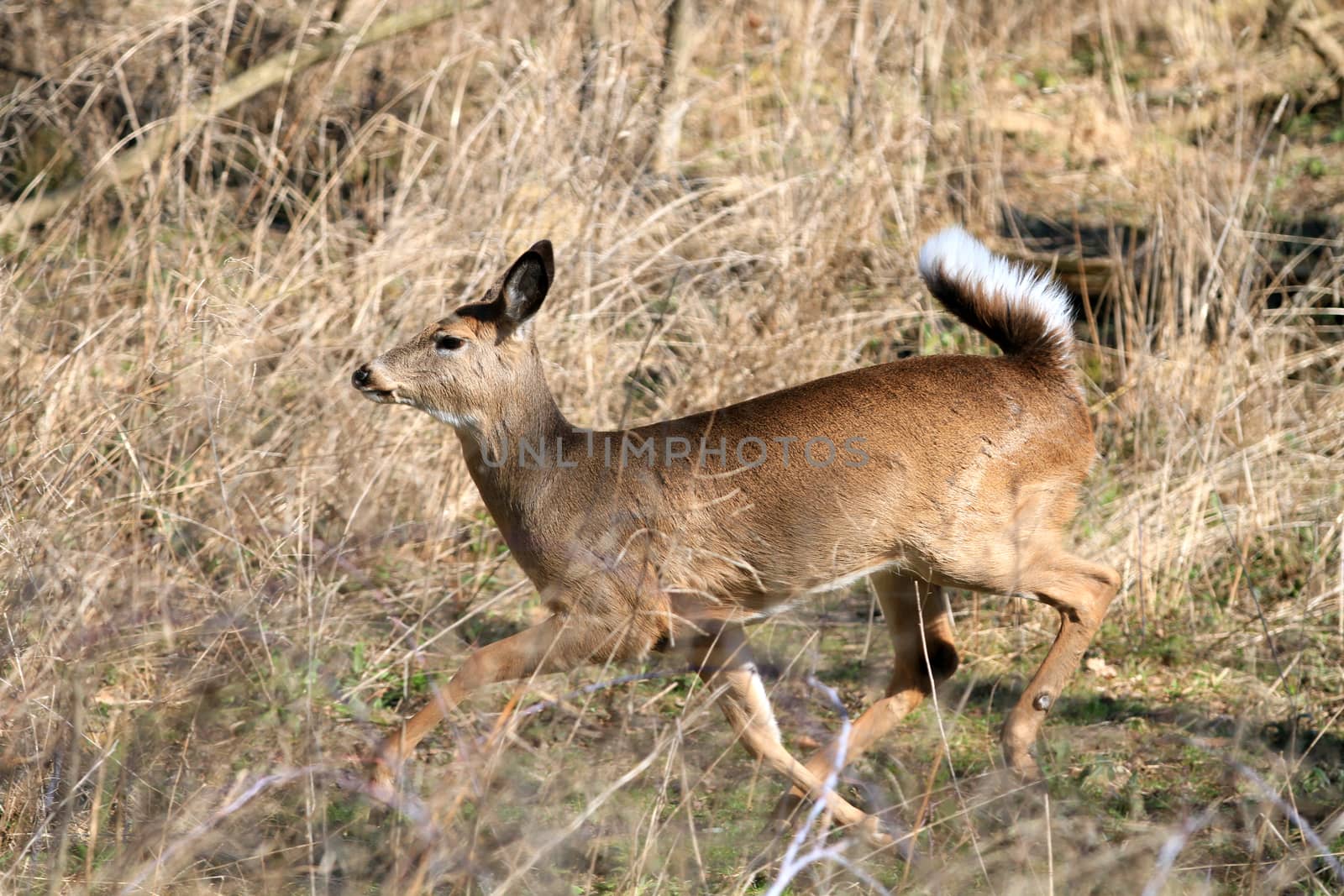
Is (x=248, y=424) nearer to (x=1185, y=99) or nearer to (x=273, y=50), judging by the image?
(x=273, y=50)

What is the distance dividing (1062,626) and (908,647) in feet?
1.62

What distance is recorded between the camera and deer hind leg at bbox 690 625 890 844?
3.92 m

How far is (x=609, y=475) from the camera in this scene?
13.4 feet

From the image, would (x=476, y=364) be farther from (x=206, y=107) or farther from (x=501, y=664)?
(x=206, y=107)

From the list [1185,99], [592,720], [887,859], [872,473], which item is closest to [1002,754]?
[887,859]

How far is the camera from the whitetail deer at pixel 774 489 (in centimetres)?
386

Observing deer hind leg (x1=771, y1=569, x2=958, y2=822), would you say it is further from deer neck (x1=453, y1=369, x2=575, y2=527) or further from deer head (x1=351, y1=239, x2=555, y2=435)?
deer head (x1=351, y1=239, x2=555, y2=435)

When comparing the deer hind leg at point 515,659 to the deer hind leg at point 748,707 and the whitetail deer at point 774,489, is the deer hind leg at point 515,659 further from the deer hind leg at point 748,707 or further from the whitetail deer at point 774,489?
the deer hind leg at point 748,707

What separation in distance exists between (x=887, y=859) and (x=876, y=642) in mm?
1429

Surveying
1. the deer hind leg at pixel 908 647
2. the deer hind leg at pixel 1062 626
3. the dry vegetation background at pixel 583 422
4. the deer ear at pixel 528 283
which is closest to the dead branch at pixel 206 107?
the dry vegetation background at pixel 583 422

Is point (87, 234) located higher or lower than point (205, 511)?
higher

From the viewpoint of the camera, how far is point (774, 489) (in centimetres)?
396

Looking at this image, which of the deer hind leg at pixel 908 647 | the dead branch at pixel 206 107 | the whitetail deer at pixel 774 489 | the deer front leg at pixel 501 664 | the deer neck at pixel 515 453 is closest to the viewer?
the deer front leg at pixel 501 664

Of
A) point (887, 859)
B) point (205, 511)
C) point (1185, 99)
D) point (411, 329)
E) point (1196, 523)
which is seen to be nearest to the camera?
point (887, 859)
